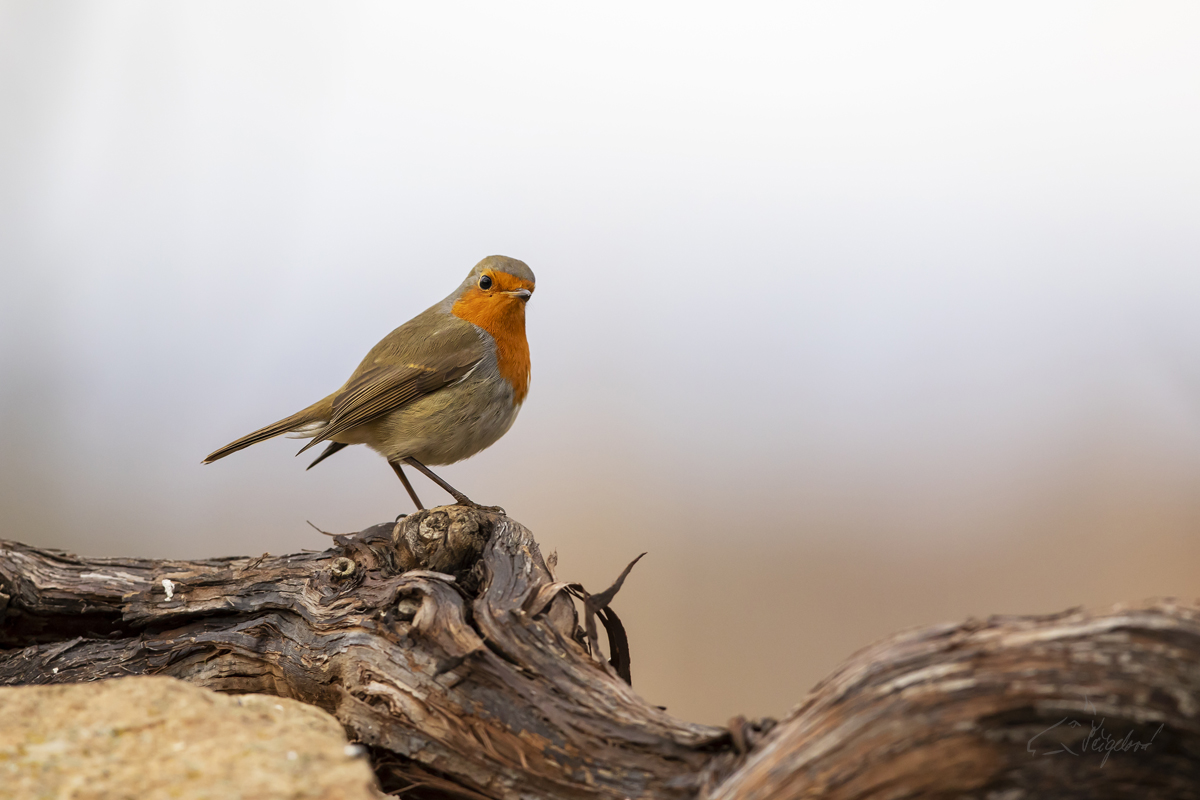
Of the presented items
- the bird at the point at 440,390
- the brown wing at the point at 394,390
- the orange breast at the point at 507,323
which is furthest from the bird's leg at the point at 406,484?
the orange breast at the point at 507,323

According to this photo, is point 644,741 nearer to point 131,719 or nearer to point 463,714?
point 463,714

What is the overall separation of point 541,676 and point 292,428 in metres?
2.34

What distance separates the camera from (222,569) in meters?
3.31

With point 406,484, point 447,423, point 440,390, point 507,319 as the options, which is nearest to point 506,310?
point 507,319

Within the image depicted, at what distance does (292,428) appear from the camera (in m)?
4.12

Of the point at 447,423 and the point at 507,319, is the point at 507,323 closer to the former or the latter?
the point at 507,319

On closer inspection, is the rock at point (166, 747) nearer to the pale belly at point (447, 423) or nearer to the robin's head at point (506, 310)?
the pale belly at point (447, 423)

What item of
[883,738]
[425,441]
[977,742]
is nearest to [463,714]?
[883,738]

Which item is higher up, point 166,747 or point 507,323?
point 507,323
